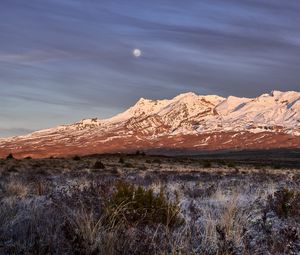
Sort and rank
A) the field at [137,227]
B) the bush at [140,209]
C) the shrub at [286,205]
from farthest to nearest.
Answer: the shrub at [286,205] → the bush at [140,209] → the field at [137,227]

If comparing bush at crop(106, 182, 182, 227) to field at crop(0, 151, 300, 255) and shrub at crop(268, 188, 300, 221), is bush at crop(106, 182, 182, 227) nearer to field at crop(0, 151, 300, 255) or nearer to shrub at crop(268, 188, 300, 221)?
field at crop(0, 151, 300, 255)

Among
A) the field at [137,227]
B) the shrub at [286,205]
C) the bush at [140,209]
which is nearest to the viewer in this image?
the field at [137,227]

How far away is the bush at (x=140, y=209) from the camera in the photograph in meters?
7.73

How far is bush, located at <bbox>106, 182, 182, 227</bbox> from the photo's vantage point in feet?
25.4

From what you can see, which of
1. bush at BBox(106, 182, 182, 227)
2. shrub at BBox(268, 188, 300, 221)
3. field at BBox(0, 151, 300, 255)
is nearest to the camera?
field at BBox(0, 151, 300, 255)

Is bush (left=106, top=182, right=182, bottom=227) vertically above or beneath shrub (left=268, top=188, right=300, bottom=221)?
above

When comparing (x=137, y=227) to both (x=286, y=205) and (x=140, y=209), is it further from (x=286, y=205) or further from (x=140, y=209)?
(x=286, y=205)

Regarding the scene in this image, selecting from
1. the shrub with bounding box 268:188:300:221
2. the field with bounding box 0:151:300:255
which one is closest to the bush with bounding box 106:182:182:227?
the field with bounding box 0:151:300:255

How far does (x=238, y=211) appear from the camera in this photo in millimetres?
8594

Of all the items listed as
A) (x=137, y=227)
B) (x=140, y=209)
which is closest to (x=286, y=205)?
(x=140, y=209)

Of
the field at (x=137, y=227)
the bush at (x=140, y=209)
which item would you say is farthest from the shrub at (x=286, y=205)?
the bush at (x=140, y=209)

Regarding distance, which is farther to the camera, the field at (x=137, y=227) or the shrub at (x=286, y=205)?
the shrub at (x=286, y=205)

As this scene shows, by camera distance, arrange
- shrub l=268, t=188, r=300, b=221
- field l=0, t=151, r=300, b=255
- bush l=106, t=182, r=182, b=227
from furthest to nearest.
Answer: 1. shrub l=268, t=188, r=300, b=221
2. bush l=106, t=182, r=182, b=227
3. field l=0, t=151, r=300, b=255

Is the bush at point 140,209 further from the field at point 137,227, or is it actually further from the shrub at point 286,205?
the shrub at point 286,205
